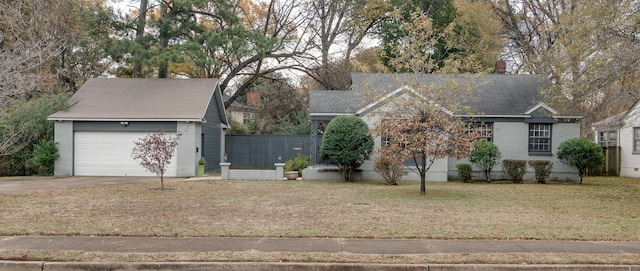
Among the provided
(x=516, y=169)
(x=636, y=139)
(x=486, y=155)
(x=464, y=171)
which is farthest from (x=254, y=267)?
(x=636, y=139)

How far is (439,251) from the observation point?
25.9ft

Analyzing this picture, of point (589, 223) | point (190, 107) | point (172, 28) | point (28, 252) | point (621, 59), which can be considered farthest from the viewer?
point (172, 28)

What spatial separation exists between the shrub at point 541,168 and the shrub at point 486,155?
1479 mm

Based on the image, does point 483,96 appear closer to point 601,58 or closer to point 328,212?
point 601,58

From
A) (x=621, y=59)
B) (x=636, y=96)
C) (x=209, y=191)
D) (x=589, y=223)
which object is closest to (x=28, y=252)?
(x=209, y=191)

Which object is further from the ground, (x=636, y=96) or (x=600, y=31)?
(x=600, y=31)

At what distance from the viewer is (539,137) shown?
22.6 meters

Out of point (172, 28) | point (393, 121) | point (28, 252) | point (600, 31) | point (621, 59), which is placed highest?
point (172, 28)

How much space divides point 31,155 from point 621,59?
23818mm

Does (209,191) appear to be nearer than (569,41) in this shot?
Yes

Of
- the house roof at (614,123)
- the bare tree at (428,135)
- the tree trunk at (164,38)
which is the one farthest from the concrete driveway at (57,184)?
the house roof at (614,123)

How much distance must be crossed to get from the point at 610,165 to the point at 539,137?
8.68 meters

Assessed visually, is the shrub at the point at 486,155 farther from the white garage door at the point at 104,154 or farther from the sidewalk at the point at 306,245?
the white garage door at the point at 104,154

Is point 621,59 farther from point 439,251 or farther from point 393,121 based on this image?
point 439,251
